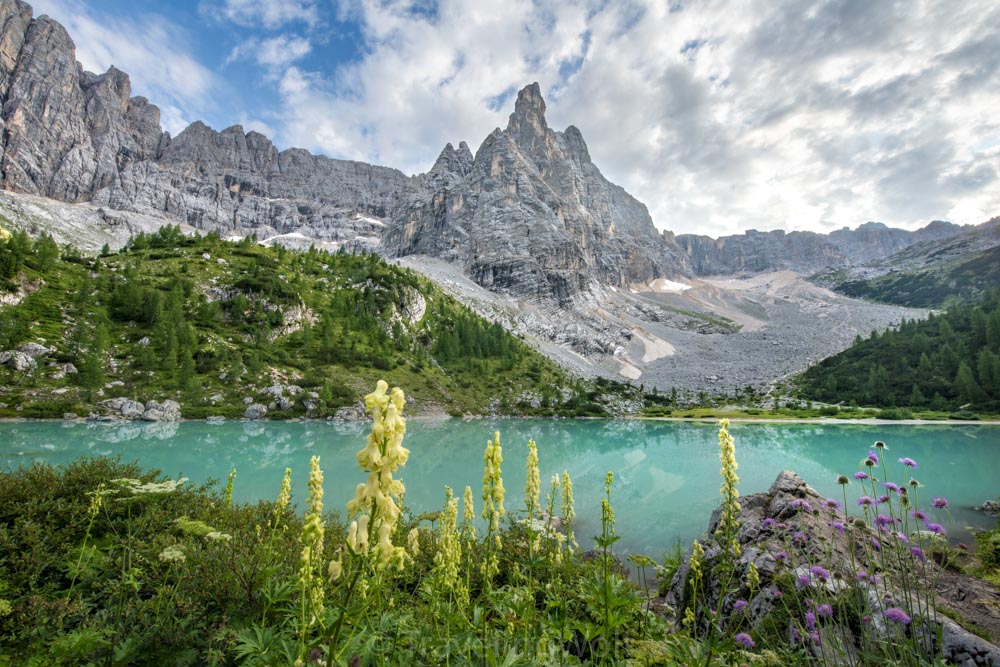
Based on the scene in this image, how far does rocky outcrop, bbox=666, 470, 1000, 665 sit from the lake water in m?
8.95

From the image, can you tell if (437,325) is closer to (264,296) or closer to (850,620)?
(264,296)

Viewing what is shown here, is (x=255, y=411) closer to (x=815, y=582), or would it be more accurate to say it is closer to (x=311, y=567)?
(x=311, y=567)

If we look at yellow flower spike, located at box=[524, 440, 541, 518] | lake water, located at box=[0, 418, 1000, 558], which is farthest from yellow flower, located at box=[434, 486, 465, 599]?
lake water, located at box=[0, 418, 1000, 558]

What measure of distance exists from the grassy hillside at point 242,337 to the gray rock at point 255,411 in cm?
210

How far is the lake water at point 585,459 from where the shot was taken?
24359mm

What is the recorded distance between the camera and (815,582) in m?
5.92

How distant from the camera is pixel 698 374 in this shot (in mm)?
152000

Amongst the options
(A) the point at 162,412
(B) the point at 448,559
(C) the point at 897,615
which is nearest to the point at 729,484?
(C) the point at 897,615

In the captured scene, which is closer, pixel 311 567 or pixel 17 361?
pixel 311 567

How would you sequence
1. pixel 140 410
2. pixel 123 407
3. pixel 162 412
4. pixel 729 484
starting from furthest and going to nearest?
pixel 162 412, pixel 140 410, pixel 123 407, pixel 729 484

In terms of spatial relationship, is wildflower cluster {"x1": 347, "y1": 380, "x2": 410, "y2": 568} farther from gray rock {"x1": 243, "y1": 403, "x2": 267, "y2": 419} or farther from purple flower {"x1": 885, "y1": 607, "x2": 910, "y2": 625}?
gray rock {"x1": 243, "y1": 403, "x2": 267, "y2": 419}

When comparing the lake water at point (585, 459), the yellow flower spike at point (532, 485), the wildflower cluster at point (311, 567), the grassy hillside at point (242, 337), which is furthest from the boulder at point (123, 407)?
the yellow flower spike at point (532, 485)

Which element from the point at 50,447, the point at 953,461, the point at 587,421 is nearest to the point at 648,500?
the point at 953,461

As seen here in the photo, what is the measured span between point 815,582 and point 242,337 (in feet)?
312
